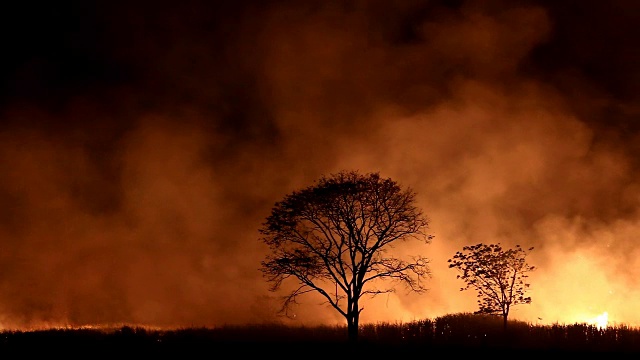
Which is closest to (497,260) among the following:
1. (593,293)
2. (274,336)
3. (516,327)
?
(516,327)

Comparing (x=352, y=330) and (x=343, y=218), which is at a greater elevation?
(x=343, y=218)

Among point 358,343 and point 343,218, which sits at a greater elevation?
point 343,218

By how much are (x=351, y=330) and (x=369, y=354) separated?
5214mm

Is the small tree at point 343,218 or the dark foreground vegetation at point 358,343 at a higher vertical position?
the small tree at point 343,218

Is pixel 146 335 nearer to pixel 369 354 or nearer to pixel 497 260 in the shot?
pixel 369 354

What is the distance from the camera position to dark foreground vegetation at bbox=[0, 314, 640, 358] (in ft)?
106

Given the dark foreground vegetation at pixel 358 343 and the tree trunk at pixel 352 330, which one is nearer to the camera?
the dark foreground vegetation at pixel 358 343

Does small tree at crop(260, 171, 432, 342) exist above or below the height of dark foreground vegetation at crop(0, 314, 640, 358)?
above

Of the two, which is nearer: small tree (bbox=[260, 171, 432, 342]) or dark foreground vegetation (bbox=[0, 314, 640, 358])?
dark foreground vegetation (bbox=[0, 314, 640, 358])

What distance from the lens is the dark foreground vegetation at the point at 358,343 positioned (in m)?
32.2

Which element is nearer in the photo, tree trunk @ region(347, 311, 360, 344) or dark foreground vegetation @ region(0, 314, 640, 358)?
dark foreground vegetation @ region(0, 314, 640, 358)

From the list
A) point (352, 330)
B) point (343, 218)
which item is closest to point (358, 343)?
point (352, 330)

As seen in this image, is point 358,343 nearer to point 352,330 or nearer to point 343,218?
point 352,330

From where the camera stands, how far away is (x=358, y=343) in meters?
37.1
